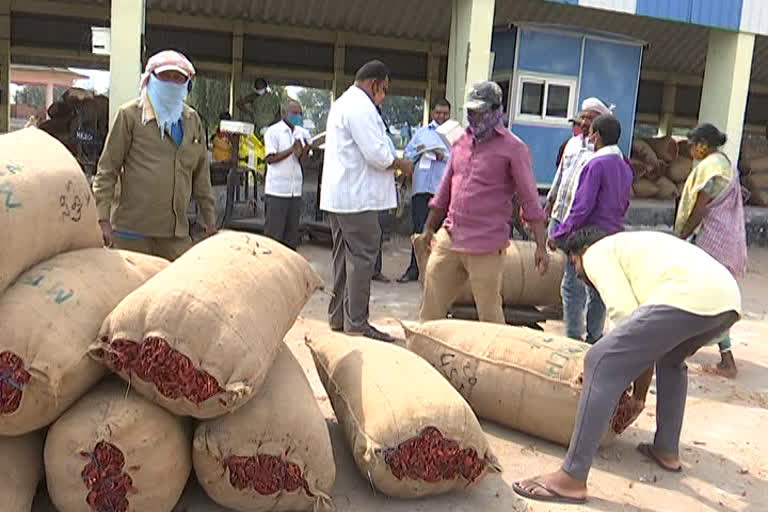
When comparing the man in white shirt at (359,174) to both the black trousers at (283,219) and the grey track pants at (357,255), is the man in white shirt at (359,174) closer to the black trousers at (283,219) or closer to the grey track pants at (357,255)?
the grey track pants at (357,255)

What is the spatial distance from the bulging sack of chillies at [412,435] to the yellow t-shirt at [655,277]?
81 cm

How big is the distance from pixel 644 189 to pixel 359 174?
9.84m

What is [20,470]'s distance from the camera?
8.39 ft

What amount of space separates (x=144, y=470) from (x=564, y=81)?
32.5 ft

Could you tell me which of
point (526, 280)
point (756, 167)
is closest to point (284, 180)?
point (526, 280)

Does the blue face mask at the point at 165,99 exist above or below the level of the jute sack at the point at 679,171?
above

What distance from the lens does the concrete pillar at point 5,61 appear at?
45.8 feet

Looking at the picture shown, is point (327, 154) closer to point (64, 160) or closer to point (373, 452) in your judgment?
point (64, 160)

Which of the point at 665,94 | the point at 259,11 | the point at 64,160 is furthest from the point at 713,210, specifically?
the point at 665,94

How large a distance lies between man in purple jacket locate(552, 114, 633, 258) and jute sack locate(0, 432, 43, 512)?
3348mm

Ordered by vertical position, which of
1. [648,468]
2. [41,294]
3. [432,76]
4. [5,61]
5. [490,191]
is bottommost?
[648,468]

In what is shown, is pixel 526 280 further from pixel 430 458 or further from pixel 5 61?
pixel 5 61

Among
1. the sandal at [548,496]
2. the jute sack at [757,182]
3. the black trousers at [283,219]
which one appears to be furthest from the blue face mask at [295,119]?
the jute sack at [757,182]

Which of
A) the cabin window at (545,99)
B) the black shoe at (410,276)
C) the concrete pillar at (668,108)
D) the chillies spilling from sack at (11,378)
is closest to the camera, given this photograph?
the chillies spilling from sack at (11,378)
